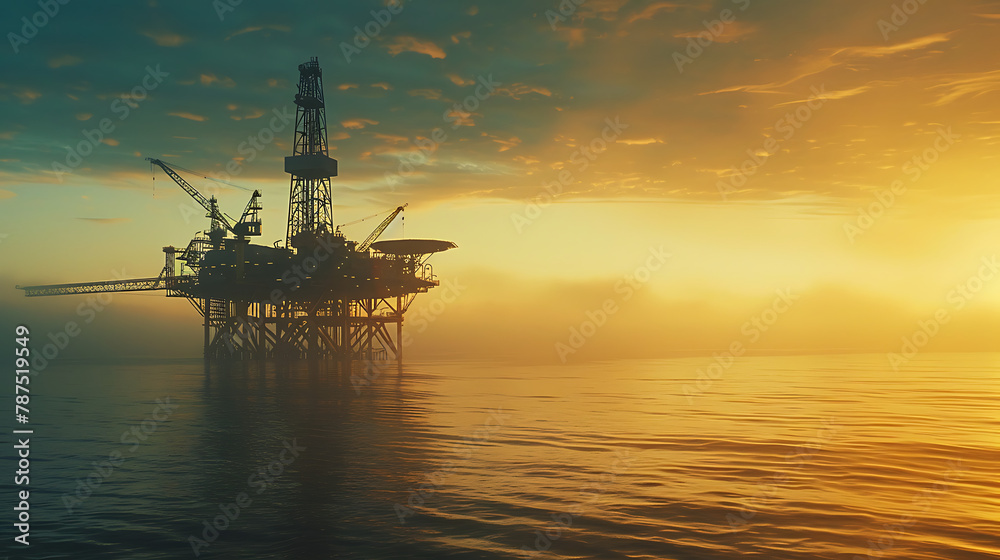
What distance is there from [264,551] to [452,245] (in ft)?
314

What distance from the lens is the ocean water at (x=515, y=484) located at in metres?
13.1

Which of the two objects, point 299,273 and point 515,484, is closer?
point 515,484

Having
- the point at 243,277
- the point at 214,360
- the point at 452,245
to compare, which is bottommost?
the point at 214,360

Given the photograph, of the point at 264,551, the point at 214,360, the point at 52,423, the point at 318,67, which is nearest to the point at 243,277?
the point at 214,360

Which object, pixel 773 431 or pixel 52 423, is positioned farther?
pixel 52 423

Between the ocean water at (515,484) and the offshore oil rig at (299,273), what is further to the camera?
the offshore oil rig at (299,273)

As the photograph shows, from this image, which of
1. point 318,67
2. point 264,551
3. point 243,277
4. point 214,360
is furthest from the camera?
point 214,360

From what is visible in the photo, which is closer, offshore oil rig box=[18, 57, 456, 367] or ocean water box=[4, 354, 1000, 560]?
ocean water box=[4, 354, 1000, 560]

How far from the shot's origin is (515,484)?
730 inches

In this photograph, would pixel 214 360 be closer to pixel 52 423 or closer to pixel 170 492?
pixel 52 423

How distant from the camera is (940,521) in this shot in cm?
1452

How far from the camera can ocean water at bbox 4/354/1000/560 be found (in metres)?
13.1

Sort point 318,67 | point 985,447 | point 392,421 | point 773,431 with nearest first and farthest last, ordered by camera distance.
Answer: point 985,447 < point 773,431 < point 392,421 < point 318,67

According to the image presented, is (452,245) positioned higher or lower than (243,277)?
higher
